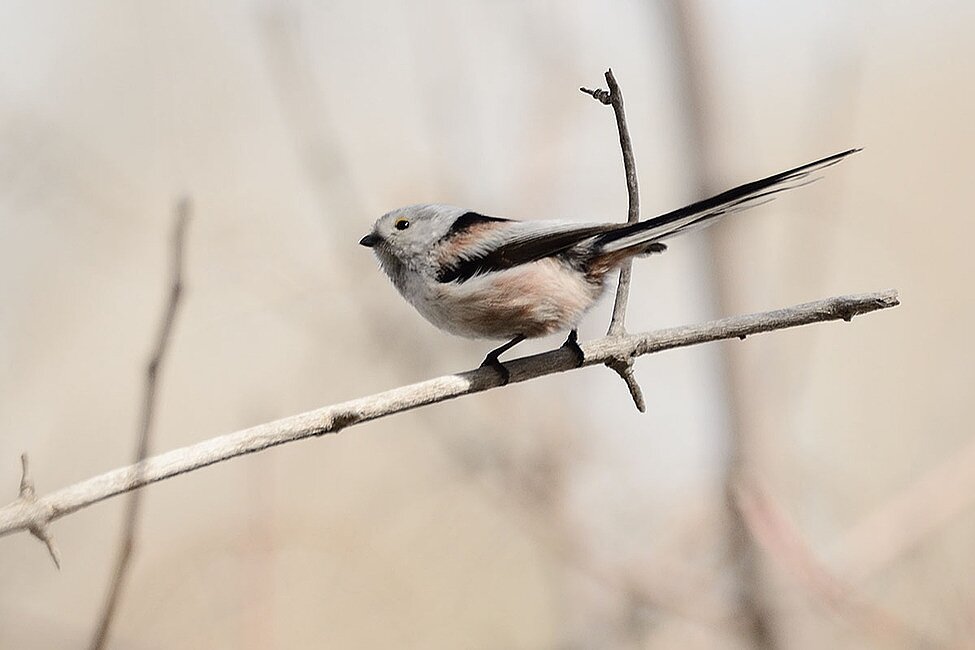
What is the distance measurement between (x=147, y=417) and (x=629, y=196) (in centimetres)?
105

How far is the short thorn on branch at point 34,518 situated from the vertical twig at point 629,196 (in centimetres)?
98

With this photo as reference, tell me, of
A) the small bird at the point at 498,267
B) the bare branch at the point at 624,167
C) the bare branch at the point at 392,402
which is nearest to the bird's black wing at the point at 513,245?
the small bird at the point at 498,267

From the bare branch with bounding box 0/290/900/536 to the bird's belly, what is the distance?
0.19 metres

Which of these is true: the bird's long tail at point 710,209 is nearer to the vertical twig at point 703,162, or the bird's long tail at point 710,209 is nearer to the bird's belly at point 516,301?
the bird's belly at point 516,301

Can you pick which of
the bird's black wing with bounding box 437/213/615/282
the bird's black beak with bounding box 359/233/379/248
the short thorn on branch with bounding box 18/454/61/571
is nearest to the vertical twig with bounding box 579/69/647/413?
the bird's black wing with bounding box 437/213/615/282

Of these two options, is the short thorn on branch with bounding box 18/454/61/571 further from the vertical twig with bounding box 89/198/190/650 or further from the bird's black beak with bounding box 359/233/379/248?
the bird's black beak with bounding box 359/233/379/248

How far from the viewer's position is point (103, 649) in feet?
2.86

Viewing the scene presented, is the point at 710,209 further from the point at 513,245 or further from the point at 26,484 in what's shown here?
the point at 26,484

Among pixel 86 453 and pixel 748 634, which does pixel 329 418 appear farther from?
pixel 86 453

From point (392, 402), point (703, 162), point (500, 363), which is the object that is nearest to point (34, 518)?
point (392, 402)

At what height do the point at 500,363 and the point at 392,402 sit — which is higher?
the point at 392,402

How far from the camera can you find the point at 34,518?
1.12 m

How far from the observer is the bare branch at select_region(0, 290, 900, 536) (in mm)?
1115

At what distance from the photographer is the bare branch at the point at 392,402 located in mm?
1115
